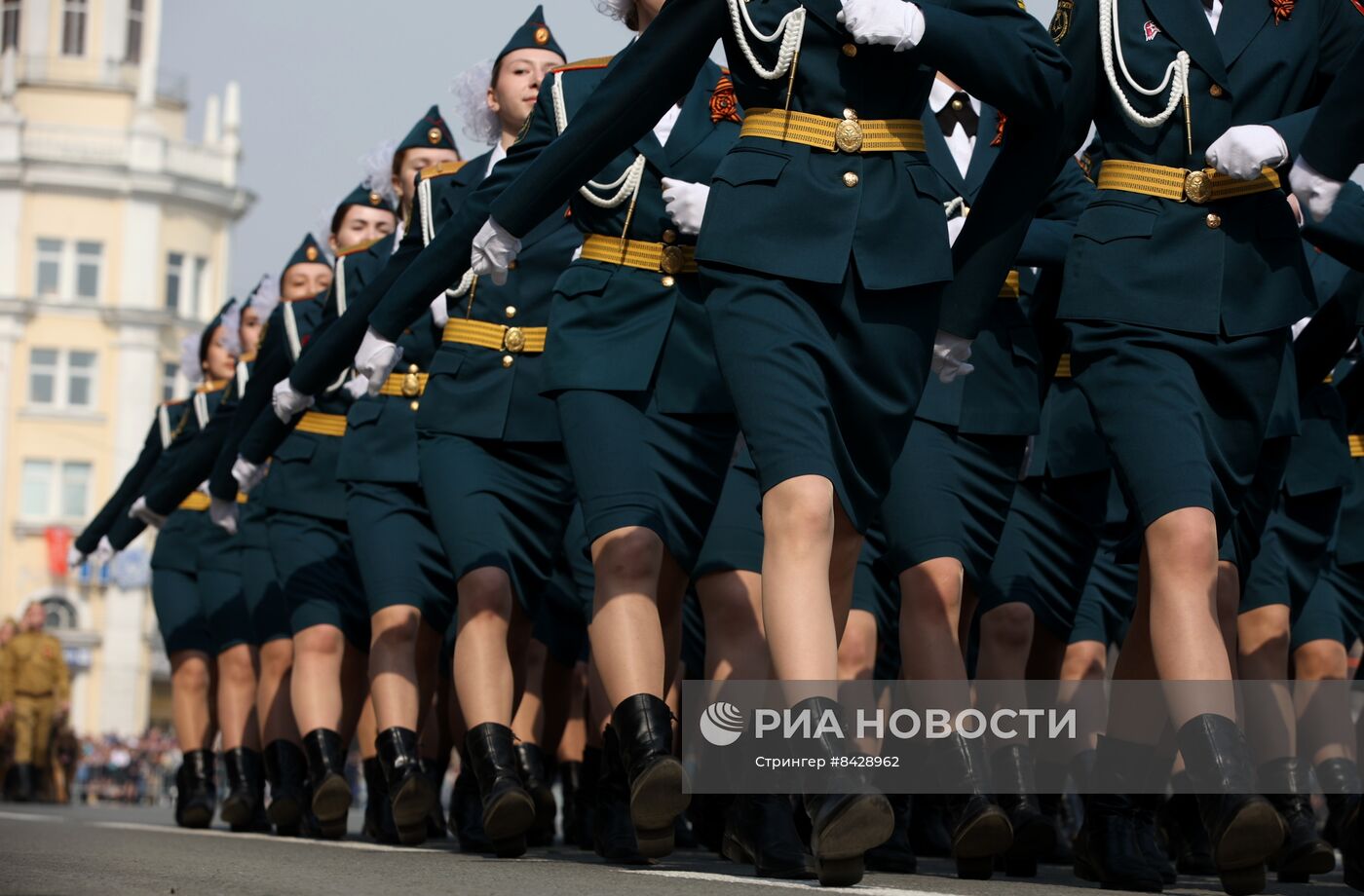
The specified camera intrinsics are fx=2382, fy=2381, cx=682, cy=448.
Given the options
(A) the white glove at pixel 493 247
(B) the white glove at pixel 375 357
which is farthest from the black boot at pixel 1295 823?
(B) the white glove at pixel 375 357

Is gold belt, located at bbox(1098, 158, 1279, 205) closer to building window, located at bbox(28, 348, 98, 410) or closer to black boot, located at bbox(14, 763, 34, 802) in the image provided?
black boot, located at bbox(14, 763, 34, 802)

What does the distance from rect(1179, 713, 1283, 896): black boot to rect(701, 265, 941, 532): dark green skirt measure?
87cm

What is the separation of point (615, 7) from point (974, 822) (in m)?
2.37

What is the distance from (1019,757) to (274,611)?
4455 mm

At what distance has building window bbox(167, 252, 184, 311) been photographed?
2675 inches

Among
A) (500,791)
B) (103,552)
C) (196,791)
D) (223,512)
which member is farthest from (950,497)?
(103,552)

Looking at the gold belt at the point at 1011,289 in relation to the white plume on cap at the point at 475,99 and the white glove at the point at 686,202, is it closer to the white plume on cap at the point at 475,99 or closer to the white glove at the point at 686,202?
the white glove at the point at 686,202

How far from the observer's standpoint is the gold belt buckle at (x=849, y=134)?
517 centimetres

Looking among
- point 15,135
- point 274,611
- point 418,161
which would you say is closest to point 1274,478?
point 418,161

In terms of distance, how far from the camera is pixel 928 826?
24.0ft

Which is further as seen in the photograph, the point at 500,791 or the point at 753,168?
the point at 500,791

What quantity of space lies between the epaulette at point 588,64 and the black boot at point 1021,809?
7.30 feet

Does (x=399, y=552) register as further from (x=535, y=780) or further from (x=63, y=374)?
(x=63, y=374)

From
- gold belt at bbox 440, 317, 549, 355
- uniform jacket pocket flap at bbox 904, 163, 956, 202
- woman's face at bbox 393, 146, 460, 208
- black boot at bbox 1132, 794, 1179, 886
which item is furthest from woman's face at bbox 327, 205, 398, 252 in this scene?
black boot at bbox 1132, 794, 1179, 886
